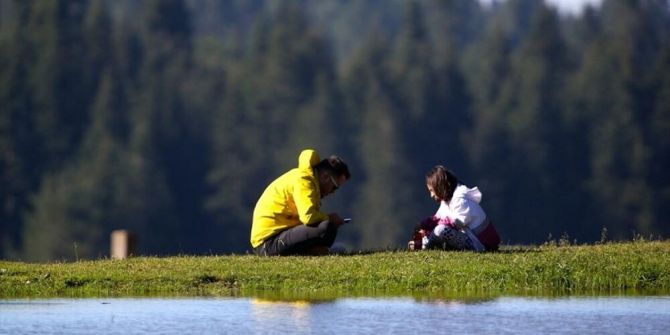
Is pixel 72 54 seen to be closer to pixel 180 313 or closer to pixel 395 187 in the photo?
pixel 395 187

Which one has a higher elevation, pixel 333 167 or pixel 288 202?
pixel 333 167

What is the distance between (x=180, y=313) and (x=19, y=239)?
91396 millimetres

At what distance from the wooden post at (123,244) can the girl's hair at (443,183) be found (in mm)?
4106

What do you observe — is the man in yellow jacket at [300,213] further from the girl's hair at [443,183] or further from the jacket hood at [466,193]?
the jacket hood at [466,193]

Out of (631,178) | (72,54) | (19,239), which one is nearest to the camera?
(19,239)

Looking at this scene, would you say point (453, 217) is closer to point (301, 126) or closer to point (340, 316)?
point (340, 316)

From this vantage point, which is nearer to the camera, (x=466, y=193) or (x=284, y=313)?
(x=284, y=313)

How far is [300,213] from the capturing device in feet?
69.7

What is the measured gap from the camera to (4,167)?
365 feet

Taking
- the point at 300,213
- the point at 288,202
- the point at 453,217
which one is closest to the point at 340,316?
the point at 300,213

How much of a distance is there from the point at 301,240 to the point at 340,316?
4.36 m

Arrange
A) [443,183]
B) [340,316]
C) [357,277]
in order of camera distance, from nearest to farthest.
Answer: [340,316] → [357,277] → [443,183]

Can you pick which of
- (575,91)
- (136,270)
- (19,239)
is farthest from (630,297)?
(575,91)

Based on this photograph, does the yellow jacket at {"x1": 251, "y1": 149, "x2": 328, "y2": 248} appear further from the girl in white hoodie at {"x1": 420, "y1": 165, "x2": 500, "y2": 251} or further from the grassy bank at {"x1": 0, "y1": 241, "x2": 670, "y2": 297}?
the girl in white hoodie at {"x1": 420, "y1": 165, "x2": 500, "y2": 251}
